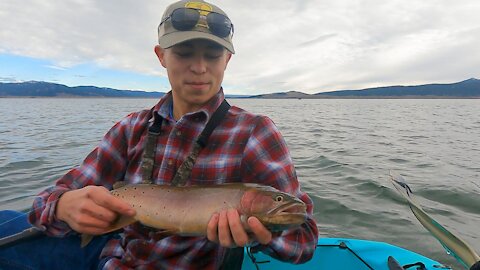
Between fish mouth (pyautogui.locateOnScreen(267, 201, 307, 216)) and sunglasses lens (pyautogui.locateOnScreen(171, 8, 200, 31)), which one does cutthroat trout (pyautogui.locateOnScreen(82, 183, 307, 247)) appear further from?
sunglasses lens (pyautogui.locateOnScreen(171, 8, 200, 31))

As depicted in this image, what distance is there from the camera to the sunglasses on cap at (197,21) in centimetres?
244

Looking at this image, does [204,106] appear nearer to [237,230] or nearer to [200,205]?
[200,205]

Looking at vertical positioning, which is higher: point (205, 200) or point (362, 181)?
point (205, 200)

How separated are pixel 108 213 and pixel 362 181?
7.90m

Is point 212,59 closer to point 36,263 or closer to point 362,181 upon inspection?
point 36,263

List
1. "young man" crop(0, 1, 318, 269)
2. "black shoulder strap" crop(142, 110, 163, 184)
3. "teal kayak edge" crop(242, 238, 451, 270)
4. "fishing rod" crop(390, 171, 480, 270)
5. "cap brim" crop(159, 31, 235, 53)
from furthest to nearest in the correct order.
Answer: "teal kayak edge" crop(242, 238, 451, 270), "fishing rod" crop(390, 171, 480, 270), "black shoulder strap" crop(142, 110, 163, 184), "cap brim" crop(159, 31, 235, 53), "young man" crop(0, 1, 318, 269)

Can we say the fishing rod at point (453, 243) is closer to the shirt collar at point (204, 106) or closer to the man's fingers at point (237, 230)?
the man's fingers at point (237, 230)

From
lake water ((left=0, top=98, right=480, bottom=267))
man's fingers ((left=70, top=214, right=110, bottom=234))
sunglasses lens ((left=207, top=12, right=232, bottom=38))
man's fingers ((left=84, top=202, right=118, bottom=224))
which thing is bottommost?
lake water ((left=0, top=98, right=480, bottom=267))

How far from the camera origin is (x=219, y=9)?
8.50ft

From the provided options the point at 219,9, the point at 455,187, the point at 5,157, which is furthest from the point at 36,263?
the point at 5,157

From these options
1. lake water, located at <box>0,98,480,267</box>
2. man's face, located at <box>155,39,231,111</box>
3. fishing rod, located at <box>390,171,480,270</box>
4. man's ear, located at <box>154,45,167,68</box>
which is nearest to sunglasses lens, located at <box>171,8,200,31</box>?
man's face, located at <box>155,39,231,111</box>

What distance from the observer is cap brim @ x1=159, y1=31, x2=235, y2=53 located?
2.37 meters

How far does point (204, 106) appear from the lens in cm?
262

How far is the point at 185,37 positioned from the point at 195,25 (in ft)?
0.42
